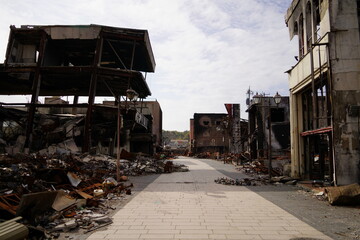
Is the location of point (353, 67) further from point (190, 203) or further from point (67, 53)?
point (67, 53)

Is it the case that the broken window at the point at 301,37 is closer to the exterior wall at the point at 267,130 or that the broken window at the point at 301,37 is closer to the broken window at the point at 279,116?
the exterior wall at the point at 267,130

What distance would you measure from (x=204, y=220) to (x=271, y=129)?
23353 mm

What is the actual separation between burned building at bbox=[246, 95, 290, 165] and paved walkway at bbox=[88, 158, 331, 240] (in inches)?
742

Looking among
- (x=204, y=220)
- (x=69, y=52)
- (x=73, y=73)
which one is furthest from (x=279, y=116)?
(x=204, y=220)

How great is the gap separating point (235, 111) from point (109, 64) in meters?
25.6

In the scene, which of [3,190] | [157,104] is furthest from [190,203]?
[157,104]

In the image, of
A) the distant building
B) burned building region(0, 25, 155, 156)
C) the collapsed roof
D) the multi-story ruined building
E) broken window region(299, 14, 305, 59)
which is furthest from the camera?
the distant building

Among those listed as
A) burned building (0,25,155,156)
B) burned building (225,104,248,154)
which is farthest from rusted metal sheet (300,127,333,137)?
burned building (225,104,248,154)

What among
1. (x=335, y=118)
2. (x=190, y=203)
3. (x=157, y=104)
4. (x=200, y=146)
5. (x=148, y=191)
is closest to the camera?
(x=190, y=203)

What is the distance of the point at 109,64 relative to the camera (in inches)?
1139

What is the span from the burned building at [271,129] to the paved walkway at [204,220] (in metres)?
18.8

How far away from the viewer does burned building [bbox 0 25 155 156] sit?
21.3 m

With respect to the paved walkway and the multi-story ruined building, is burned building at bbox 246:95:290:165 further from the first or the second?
the paved walkway

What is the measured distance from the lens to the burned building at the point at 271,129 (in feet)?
86.5
